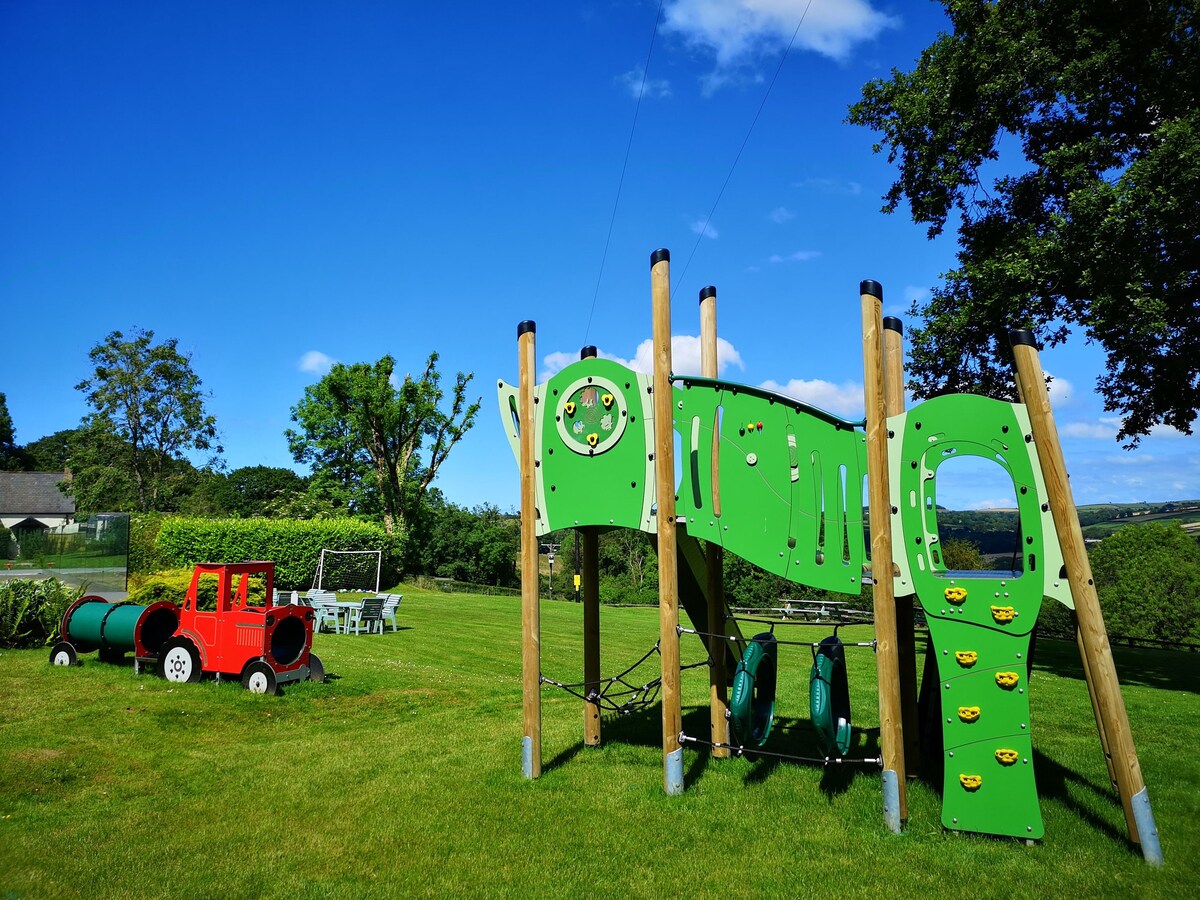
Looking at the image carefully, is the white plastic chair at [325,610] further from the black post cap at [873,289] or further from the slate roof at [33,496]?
the slate roof at [33,496]

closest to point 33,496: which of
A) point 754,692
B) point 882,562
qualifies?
point 754,692

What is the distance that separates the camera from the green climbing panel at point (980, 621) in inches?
209

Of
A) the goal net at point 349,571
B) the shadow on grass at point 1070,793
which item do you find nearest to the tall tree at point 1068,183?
the shadow on grass at point 1070,793

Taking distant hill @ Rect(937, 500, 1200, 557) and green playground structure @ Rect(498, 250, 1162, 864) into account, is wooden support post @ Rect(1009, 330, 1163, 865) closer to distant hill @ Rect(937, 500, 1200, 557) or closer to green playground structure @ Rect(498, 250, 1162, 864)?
green playground structure @ Rect(498, 250, 1162, 864)

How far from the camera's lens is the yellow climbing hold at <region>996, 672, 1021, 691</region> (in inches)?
212

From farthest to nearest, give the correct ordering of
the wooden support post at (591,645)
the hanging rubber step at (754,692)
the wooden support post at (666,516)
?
1. the wooden support post at (591,645)
2. the wooden support post at (666,516)
3. the hanging rubber step at (754,692)

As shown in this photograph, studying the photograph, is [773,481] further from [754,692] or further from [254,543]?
[254,543]

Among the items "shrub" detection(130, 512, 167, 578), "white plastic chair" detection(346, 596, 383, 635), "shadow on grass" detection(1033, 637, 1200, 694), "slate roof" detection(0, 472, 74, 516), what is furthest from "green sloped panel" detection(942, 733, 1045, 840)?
"slate roof" detection(0, 472, 74, 516)

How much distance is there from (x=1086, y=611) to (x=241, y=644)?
10305mm

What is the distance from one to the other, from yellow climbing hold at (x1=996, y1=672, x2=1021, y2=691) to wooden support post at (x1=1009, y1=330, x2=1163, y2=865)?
1.47 feet

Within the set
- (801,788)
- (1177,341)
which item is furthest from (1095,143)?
(801,788)

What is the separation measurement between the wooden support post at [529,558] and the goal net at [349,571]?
1049 inches

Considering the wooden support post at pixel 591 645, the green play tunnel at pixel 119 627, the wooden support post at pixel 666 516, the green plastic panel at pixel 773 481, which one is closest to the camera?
the green plastic panel at pixel 773 481

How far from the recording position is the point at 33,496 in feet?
186
